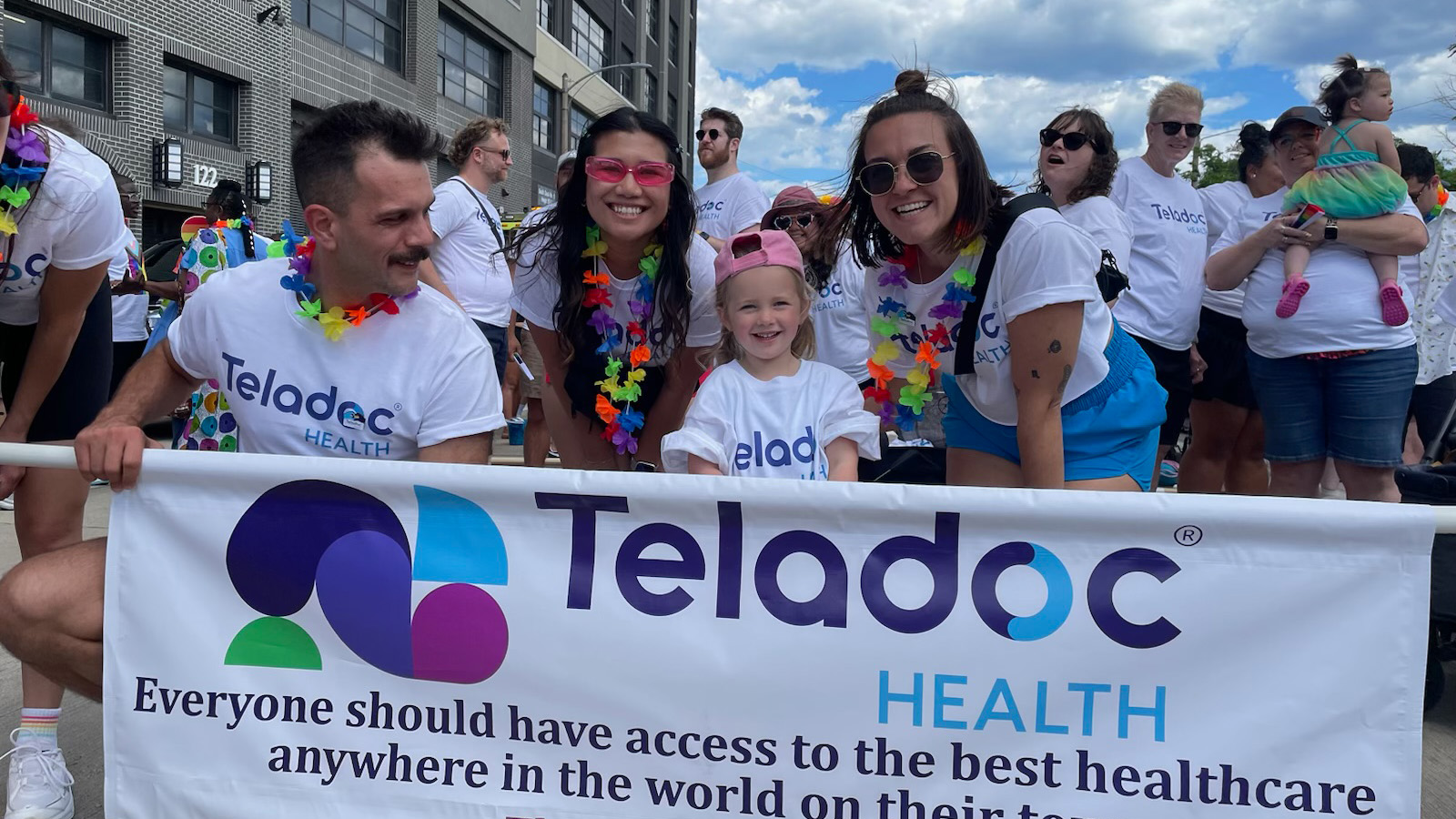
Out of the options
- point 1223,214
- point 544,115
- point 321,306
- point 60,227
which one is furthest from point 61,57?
point 544,115

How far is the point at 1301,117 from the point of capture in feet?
13.8

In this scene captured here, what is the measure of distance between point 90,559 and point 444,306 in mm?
974

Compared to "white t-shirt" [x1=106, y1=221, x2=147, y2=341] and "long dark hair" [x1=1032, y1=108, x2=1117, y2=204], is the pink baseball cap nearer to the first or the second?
"long dark hair" [x1=1032, y1=108, x2=1117, y2=204]

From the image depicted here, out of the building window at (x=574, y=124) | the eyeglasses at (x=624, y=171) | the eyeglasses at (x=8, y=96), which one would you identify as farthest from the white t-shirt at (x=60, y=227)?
the building window at (x=574, y=124)

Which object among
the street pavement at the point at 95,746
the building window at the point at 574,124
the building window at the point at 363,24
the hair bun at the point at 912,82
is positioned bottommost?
the street pavement at the point at 95,746

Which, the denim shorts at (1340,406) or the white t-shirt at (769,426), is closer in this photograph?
the white t-shirt at (769,426)

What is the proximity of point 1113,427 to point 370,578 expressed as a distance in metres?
1.82

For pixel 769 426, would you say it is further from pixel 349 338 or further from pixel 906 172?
pixel 349 338

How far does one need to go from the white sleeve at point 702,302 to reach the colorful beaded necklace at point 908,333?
54cm

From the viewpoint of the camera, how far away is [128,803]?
7.12 ft

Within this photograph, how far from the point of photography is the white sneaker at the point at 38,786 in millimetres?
2418

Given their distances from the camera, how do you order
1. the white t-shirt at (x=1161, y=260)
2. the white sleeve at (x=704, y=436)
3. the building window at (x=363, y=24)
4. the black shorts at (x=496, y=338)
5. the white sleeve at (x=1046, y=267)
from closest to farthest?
1. the white sleeve at (x=1046, y=267)
2. the white sleeve at (x=704, y=436)
3. the white t-shirt at (x=1161, y=260)
4. the black shorts at (x=496, y=338)
5. the building window at (x=363, y=24)

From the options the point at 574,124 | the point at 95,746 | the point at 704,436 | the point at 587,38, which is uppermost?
the point at 587,38

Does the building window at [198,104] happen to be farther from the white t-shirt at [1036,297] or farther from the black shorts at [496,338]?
the white t-shirt at [1036,297]
